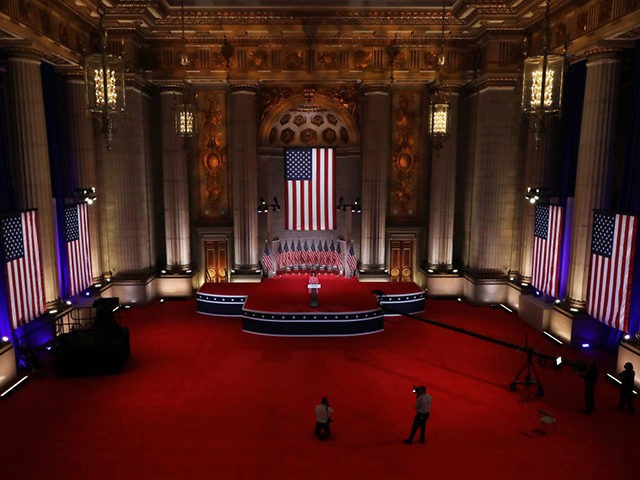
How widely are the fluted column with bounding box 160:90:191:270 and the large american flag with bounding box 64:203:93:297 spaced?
3.06 m

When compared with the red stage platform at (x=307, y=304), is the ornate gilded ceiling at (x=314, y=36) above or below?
above

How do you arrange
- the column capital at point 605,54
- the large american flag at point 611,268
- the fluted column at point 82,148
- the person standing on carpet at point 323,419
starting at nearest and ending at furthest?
the person standing on carpet at point 323,419, the large american flag at point 611,268, the column capital at point 605,54, the fluted column at point 82,148

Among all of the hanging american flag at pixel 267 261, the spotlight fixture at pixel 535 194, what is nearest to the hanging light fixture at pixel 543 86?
the spotlight fixture at pixel 535 194

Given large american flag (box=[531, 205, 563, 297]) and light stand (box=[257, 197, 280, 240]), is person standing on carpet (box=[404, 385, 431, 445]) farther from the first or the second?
light stand (box=[257, 197, 280, 240])

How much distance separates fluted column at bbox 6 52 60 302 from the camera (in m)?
12.2

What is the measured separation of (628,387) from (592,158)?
19.8 ft

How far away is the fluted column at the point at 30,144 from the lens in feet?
40.0

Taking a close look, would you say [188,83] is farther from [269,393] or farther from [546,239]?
[546,239]

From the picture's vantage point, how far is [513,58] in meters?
16.5

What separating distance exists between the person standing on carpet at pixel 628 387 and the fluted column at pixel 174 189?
14.7m

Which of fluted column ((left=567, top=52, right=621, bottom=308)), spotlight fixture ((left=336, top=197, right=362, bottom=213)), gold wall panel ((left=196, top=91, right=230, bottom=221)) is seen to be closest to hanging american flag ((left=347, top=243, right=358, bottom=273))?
spotlight fixture ((left=336, top=197, right=362, bottom=213))

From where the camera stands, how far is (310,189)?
20062 millimetres

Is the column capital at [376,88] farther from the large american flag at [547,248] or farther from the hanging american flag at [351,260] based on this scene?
the large american flag at [547,248]

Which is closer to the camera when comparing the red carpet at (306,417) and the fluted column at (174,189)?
the red carpet at (306,417)
